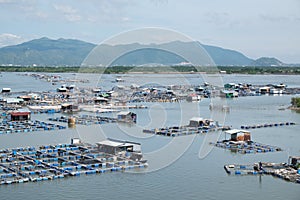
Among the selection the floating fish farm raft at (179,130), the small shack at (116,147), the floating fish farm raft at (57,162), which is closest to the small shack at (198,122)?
the floating fish farm raft at (179,130)

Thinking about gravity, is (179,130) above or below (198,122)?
below

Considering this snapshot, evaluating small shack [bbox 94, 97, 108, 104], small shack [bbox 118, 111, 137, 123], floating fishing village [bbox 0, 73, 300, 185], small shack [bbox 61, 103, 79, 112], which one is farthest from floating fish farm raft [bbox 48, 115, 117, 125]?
small shack [bbox 94, 97, 108, 104]

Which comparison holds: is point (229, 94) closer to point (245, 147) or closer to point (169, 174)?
point (245, 147)

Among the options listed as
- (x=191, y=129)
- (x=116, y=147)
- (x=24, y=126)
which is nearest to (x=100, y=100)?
(x=24, y=126)

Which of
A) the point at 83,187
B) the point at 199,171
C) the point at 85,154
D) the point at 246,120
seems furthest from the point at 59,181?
the point at 246,120

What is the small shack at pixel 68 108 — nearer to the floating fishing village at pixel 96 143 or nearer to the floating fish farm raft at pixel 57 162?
the floating fishing village at pixel 96 143

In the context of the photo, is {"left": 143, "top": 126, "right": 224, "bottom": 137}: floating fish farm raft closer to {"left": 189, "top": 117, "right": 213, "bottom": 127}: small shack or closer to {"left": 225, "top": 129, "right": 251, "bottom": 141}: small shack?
{"left": 189, "top": 117, "right": 213, "bottom": 127}: small shack
